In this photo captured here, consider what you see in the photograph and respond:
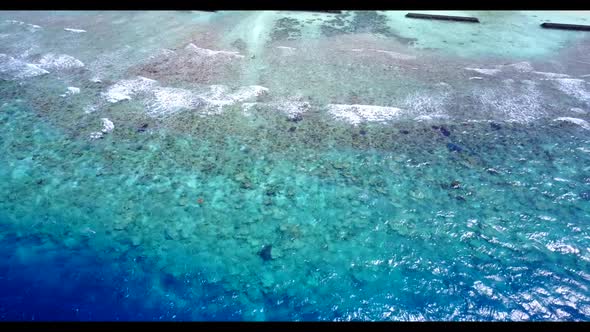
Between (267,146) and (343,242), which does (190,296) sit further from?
(267,146)

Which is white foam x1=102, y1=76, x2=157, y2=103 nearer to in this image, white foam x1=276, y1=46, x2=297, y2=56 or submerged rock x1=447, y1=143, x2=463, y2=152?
white foam x1=276, y1=46, x2=297, y2=56

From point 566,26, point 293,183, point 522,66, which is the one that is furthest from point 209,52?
point 566,26

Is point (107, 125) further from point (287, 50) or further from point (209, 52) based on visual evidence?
point (287, 50)

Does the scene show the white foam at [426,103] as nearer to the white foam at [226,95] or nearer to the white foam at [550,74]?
the white foam at [550,74]

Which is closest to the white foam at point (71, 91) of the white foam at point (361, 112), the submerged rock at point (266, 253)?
the white foam at point (361, 112)

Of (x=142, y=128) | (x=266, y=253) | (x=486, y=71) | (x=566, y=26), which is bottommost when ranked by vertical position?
(x=266, y=253)

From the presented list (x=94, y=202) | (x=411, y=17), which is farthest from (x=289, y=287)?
(x=411, y=17)

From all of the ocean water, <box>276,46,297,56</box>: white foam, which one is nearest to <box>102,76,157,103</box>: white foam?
the ocean water
